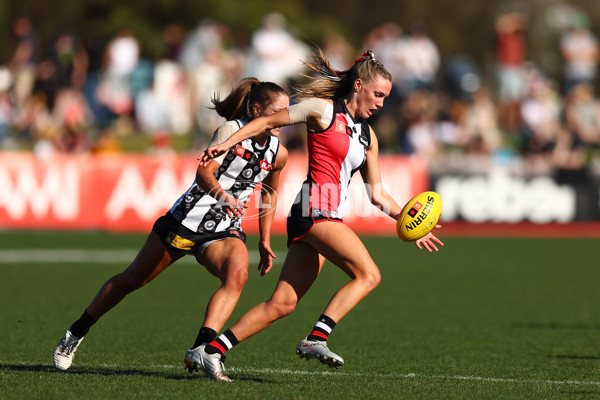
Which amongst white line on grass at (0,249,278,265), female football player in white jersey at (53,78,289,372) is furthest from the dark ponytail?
white line on grass at (0,249,278,265)

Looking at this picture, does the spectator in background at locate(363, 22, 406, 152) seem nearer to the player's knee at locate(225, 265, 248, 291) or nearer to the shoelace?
the shoelace

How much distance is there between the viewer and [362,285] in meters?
6.82

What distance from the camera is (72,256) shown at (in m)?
16.6

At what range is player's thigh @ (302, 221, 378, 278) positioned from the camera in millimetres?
6746

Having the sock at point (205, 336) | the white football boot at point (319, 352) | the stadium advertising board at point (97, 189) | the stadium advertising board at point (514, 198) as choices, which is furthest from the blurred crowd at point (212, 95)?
the white football boot at point (319, 352)

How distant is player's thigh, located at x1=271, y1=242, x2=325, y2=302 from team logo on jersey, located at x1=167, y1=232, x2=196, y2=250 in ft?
2.22

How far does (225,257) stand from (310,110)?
3.75 ft

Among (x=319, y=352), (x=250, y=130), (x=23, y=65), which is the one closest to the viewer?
(x=319, y=352)

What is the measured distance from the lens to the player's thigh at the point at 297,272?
22.7 ft

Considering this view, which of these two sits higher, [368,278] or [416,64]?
[416,64]

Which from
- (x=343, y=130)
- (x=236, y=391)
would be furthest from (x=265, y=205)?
(x=236, y=391)

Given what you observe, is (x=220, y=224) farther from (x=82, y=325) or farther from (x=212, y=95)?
(x=212, y=95)

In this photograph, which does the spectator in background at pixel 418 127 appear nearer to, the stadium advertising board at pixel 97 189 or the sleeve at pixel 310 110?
the stadium advertising board at pixel 97 189

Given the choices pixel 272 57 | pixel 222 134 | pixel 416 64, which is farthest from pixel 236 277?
pixel 416 64
